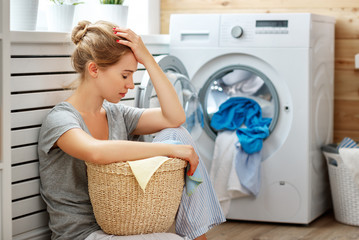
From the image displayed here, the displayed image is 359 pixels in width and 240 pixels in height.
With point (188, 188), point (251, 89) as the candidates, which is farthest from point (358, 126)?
point (188, 188)

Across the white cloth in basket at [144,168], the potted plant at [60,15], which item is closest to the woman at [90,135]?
the white cloth in basket at [144,168]

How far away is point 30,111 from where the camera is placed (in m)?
1.92

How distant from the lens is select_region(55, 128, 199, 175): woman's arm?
1724 mm

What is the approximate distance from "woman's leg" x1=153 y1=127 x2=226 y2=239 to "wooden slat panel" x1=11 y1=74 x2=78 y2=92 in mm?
388

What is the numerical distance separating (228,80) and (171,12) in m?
0.69

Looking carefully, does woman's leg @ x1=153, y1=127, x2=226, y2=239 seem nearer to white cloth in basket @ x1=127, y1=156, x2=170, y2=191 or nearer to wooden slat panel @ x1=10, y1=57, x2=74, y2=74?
white cloth in basket @ x1=127, y1=156, x2=170, y2=191

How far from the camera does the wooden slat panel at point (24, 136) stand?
1.87m

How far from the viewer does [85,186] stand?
6.55 ft

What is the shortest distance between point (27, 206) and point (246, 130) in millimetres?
1198

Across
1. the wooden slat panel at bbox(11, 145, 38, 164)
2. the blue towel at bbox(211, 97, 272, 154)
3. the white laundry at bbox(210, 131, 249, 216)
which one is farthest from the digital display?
the wooden slat panel at bbox(11, 145, 38, 164)

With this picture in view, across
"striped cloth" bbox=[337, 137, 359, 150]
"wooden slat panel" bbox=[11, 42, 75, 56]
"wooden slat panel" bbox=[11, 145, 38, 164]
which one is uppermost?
"wooden slat panel" bbox=[11, 42, 75, 56]

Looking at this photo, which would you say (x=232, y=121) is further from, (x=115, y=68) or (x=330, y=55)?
(x=115, y=68)

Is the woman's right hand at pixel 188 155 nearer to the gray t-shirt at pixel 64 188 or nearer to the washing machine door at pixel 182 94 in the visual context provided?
the gray t-shirt at pixel 64 188

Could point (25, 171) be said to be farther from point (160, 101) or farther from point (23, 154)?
point (160, 101)
